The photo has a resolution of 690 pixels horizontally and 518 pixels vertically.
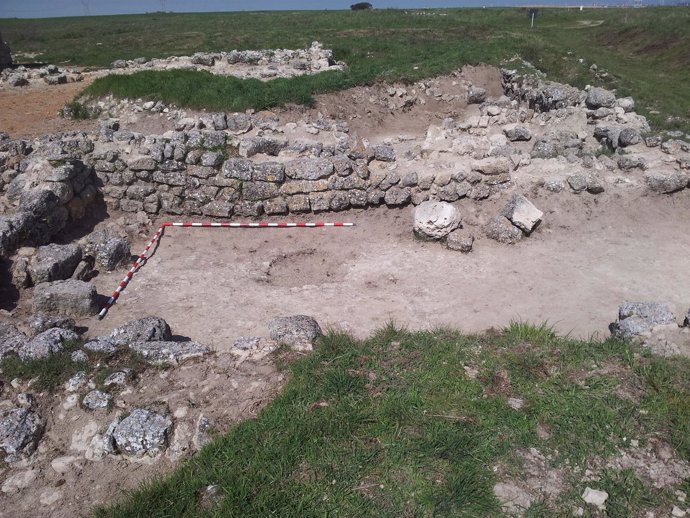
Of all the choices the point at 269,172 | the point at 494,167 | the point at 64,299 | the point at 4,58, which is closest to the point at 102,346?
the point at 64,299

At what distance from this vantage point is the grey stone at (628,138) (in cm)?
1234

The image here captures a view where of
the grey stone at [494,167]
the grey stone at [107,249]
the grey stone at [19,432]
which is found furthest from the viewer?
the grey stone at [494,167]

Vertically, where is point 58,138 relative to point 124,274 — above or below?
above

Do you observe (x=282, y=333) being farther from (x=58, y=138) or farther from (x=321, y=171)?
(x=58, y=138)

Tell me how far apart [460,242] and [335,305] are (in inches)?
121

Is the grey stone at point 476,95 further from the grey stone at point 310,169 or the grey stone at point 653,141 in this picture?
the grey stone at point 310,169

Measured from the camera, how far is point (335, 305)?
29.1 feet

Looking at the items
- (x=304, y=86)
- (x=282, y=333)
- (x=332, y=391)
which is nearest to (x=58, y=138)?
(x=304, y=86)

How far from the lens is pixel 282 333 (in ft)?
22.1

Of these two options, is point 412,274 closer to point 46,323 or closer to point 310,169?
point 310,169

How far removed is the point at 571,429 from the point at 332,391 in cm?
243

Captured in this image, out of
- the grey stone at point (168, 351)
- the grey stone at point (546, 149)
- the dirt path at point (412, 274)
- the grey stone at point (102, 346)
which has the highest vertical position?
the grey stone at point (546, 149)

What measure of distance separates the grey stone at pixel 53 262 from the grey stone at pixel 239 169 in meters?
3.50

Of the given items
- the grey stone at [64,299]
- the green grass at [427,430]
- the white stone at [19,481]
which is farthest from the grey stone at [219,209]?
the white stone at [19,481]
